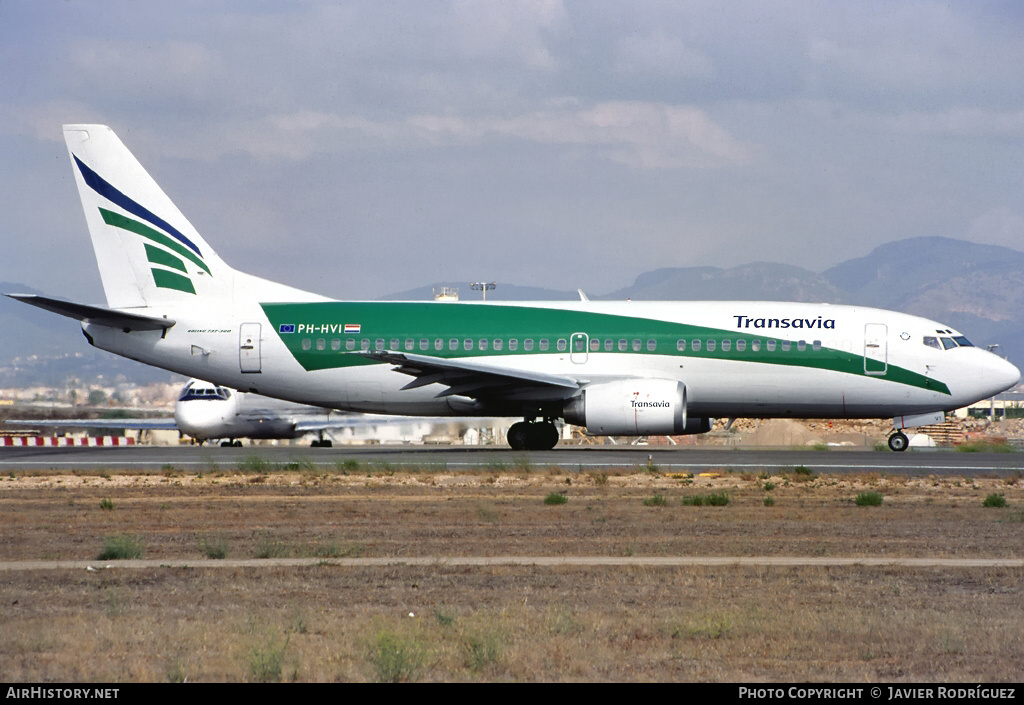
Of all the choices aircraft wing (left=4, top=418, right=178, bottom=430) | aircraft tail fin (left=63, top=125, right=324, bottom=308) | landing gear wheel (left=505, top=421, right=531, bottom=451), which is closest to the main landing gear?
landing gear wheel (left=505, top=421, right=531, bottom=451)

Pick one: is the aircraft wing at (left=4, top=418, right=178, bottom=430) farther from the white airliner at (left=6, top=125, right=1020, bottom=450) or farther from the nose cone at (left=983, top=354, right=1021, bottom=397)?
the nose cone at (left=983, top=354, right=1021, bottom=397)

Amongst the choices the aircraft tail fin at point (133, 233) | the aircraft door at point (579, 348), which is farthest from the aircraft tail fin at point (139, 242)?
the aircraft door at point (579, 348)

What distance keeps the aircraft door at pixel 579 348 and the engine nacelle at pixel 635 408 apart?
104 cm

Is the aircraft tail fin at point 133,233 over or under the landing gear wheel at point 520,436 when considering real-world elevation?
over

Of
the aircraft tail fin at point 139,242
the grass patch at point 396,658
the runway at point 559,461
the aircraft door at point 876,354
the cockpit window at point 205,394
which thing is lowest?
the grass patch at point 396,658

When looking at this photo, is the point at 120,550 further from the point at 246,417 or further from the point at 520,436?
the point at 246,417

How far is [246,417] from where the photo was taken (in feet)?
130

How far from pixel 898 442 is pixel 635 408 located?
8255 millimetres

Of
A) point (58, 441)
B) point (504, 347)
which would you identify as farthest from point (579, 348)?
point (58, 441)

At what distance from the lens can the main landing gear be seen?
31.7 m

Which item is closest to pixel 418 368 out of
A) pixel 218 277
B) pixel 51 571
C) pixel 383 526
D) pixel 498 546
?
pixel 218 277

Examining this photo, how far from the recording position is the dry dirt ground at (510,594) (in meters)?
7.77

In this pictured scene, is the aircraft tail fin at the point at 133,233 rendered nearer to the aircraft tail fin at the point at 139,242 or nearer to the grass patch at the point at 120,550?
the aircraft tail fin at the point at 139,242

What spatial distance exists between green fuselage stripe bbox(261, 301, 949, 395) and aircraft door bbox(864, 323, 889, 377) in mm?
167
